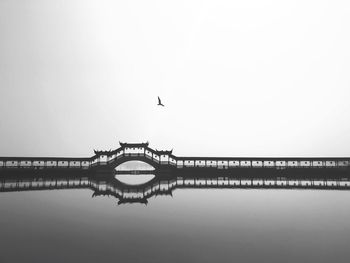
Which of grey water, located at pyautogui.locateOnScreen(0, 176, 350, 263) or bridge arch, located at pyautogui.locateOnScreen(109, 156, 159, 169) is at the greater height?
bridge arch, located at pyautogui.locateOnScreen(109, 156, 159, 169)

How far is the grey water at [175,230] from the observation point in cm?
790

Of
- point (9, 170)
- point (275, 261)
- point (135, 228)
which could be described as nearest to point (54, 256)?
point (135, 228)

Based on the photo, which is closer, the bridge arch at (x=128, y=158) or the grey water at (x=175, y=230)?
the grey water at (x=175, y=230)

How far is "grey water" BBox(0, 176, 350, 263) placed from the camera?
790 cm

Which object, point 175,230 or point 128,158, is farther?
point 128,158

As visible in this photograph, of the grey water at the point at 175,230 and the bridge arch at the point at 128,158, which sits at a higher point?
the bridge arch at the point at 128,158

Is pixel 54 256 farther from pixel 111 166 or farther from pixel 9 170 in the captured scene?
pixel 9 170

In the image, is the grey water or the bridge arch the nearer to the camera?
the grey water

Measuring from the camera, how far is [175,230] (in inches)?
418

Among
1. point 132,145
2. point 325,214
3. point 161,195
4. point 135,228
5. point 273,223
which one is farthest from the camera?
point 132,145

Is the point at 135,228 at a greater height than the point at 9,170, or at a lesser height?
lesser

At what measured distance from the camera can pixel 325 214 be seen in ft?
44.6

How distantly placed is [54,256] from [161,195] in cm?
1228

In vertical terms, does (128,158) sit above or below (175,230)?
above
